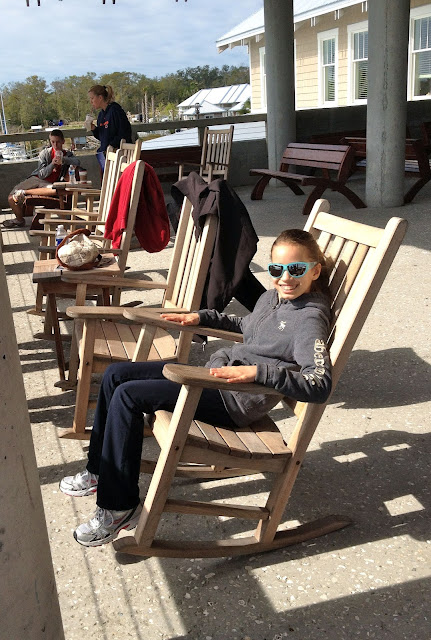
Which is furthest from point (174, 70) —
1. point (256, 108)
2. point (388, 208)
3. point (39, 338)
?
point (39, 338)

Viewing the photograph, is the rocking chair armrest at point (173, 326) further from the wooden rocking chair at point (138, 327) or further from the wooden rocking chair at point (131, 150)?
the wooden rocking chair at point (131, 150)

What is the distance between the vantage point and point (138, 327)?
11.9 ft

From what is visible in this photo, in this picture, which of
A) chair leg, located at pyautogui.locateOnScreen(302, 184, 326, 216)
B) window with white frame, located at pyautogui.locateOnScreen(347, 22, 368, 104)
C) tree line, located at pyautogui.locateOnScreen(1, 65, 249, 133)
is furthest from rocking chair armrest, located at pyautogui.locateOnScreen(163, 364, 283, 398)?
tree line, located at pyautogui.locateOnScreen(1, 65, 249, 133)

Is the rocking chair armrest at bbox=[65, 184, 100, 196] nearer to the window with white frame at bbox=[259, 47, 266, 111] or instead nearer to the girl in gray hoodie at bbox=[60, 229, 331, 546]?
the girl in gray hoodie at bbox=[60, 229, 331, 546]

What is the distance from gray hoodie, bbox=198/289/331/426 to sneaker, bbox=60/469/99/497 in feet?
2.29

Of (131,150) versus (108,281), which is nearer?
(108,281)

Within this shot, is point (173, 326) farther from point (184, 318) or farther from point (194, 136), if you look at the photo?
point (194, 136)

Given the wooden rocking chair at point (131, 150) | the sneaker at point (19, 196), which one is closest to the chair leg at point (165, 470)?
the wooden rocking chair at point (131, 150)

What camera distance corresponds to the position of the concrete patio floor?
2.12 meters

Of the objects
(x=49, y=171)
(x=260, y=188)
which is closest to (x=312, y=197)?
(x=260, y=188)

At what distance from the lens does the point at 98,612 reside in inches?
86.3

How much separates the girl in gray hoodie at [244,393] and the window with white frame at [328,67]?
1649cm

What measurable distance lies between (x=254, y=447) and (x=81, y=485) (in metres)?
0.86

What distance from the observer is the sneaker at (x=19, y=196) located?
808cm
